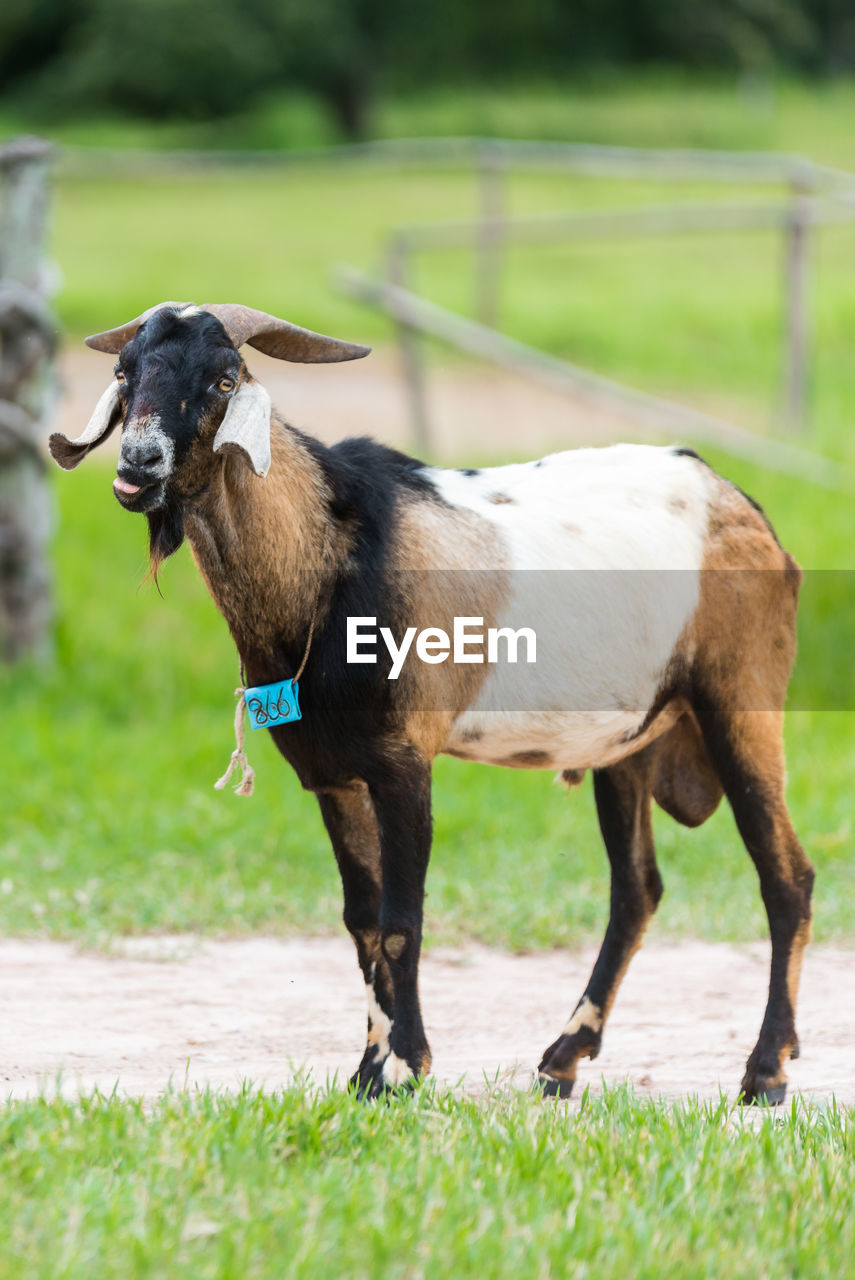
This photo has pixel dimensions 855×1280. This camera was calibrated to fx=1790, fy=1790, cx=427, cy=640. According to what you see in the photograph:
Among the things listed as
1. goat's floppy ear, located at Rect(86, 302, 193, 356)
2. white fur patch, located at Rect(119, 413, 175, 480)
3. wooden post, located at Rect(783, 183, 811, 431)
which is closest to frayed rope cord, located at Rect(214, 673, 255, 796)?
white fur patch, located at Rect(119, 413, 175, 480)

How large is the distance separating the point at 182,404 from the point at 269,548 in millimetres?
494

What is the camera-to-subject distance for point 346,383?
1587 centimetres

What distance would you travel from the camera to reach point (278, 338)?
13.6ft

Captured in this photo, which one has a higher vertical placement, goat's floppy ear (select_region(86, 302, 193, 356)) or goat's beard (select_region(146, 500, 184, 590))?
goat's floppy ear (select_region(86, 302, 193, 356))

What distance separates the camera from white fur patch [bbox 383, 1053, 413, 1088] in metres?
4.34

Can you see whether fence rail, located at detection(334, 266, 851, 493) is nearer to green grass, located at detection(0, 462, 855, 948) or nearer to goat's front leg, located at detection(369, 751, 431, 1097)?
green grass, located at detection(0, 462, 855, 948)

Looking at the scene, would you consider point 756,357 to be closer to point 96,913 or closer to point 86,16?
point 96,913

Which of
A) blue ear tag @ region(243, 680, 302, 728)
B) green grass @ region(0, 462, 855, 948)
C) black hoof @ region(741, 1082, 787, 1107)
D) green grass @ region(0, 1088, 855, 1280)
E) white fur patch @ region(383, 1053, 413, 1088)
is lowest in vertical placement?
green grass @ region(0, 462, 855, 948)

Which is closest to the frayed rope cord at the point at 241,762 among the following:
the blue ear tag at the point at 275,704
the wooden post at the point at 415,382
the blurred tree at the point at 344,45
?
the blue ear tag at the point at 275,704

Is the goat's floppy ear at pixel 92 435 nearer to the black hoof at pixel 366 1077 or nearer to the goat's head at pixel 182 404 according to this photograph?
the goat's head at pixel 182 404

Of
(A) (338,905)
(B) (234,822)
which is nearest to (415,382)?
(B) (234,822)

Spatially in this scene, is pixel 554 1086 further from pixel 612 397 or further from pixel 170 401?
pixel 612 397

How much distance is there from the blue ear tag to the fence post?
4.90 meters

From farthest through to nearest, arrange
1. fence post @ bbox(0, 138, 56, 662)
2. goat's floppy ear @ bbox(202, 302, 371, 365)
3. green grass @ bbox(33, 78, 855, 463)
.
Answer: green grass @ bbox(33, 78, 855, 463), fence post @ bbox(0, 138, 56, 662), goat's floppy ear @ bbox(202, 302, 371, 365)
